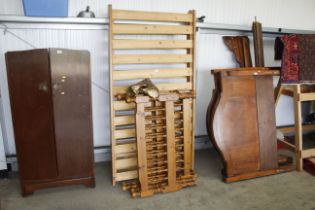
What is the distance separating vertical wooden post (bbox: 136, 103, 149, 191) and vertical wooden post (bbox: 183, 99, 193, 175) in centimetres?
41

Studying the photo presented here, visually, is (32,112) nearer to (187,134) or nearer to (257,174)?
(187,134)

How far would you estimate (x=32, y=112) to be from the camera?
2.00m

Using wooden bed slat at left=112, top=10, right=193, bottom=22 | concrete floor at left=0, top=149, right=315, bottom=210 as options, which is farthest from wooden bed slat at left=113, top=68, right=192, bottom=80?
concrete floor at left=0, top=149, right=315, bottom=210

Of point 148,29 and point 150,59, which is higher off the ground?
point 148,29

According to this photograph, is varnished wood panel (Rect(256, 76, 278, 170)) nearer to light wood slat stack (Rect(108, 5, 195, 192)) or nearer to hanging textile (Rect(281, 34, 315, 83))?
hanging textile (Rect(281, 34, 315, 83))

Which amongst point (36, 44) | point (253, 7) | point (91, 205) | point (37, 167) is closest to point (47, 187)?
point (37, 167)

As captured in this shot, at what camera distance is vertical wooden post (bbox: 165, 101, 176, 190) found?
215 cm

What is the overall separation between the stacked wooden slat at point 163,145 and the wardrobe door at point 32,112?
2.39 feet

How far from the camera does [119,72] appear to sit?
88.8 inches

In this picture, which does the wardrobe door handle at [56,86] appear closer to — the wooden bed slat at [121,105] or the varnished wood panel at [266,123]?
the wooden bed slat at [121,105]

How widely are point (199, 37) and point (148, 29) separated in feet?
2.58

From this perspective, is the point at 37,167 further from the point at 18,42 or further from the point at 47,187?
the point at 18,42

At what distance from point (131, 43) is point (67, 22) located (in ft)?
2.14

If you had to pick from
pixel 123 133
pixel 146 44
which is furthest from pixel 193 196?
pixel 146 44
